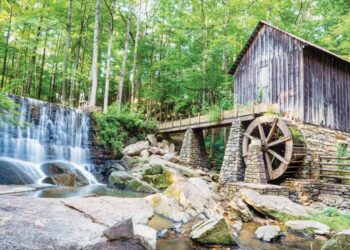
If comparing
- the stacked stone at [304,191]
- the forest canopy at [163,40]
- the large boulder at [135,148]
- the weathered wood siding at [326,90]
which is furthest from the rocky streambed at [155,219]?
the forest canopy at [163,40]

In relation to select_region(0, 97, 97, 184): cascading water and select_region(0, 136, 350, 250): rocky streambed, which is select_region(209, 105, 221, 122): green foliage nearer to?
select_region(0, 136, 350, 250): rocky streambed

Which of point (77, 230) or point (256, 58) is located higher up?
point (256, 58)

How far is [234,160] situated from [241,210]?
4.77m

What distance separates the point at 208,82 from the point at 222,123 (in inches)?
254

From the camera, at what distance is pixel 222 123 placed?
13.5 metres

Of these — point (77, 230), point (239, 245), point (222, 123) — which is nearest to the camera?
point (77, 230)

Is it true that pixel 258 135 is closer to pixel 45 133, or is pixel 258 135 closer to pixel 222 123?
pixel 222 123

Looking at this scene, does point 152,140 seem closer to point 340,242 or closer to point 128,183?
point 128,183

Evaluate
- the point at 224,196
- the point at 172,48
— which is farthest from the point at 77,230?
the point at 172,48

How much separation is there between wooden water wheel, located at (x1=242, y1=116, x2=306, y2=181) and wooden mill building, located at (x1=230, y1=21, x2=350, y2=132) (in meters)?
1.09

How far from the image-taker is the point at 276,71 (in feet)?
43.3

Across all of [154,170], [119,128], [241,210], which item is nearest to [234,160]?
[154,170]

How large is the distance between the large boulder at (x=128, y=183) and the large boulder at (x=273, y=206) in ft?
11.0

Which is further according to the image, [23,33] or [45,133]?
[23,33]
